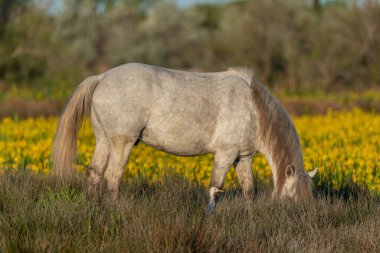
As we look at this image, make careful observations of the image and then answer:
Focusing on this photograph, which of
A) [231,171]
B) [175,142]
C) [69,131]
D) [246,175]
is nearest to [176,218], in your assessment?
[175,142]

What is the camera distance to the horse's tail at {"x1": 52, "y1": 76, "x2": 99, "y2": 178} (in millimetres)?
6758

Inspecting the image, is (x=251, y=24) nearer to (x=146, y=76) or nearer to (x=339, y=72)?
(x=339, y=72)

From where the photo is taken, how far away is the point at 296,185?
6504mm

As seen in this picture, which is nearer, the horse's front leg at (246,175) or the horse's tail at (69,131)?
the horse's tail at (69,131)

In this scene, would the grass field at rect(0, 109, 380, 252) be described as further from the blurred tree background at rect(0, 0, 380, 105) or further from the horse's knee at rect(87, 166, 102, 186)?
the blurred tree background at rect(0, 0, 380, 105)

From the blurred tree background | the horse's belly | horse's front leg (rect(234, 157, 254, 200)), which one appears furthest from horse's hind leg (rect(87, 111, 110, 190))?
the blurred tree background

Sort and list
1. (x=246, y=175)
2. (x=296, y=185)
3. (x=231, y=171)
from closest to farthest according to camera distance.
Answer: (x=296, y=185), (x=246, y=175), (x=231, y=171)

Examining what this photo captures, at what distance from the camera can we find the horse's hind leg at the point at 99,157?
6801mm

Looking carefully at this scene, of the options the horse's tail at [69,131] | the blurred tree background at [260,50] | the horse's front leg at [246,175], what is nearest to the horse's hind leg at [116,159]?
the horse's tail at [69,131]

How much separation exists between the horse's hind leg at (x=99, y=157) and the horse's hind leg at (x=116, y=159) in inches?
9.2

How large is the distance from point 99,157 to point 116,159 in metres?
0.33

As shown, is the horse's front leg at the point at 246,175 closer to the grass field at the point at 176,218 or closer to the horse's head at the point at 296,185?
the grass field at the point at 176,218

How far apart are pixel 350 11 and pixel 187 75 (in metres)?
23.4

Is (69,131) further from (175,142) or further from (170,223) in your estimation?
(170,223)
